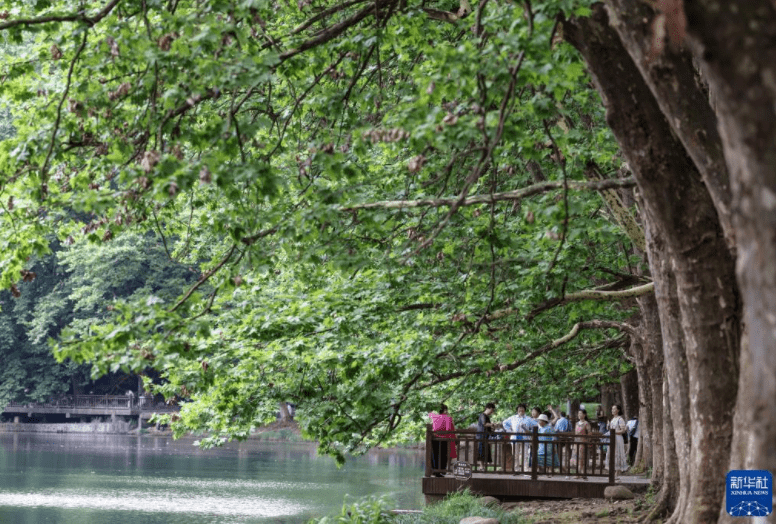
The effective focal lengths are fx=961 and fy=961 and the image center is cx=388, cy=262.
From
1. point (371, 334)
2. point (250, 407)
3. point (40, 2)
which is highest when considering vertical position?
point (40, 2)

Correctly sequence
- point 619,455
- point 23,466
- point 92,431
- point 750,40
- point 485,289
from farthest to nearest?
point 92,431
point 23,466
point 619,455
point 485,289
point 750,40

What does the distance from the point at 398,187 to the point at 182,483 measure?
22456mm

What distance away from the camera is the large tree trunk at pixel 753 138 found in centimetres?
359

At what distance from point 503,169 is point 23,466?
1264 inches

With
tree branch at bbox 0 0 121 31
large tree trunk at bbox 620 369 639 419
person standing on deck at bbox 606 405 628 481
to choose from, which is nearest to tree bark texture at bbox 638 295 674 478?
person standing on deck at bbox 606 405 628 481

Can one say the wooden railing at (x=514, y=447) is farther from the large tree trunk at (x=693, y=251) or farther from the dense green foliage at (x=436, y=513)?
the large tree trunk at (x=693, y=251)

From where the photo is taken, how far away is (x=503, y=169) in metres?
11.7

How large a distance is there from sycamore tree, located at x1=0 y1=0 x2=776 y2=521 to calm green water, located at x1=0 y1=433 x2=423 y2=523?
27.8 feet

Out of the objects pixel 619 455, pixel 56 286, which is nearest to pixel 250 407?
pixel 619 455

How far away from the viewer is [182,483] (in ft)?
108

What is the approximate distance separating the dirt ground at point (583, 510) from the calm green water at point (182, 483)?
170 inches

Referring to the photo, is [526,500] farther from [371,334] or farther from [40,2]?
[40,2]

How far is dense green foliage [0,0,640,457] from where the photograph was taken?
8.13 m

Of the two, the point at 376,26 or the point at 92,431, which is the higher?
the point at 376,26
